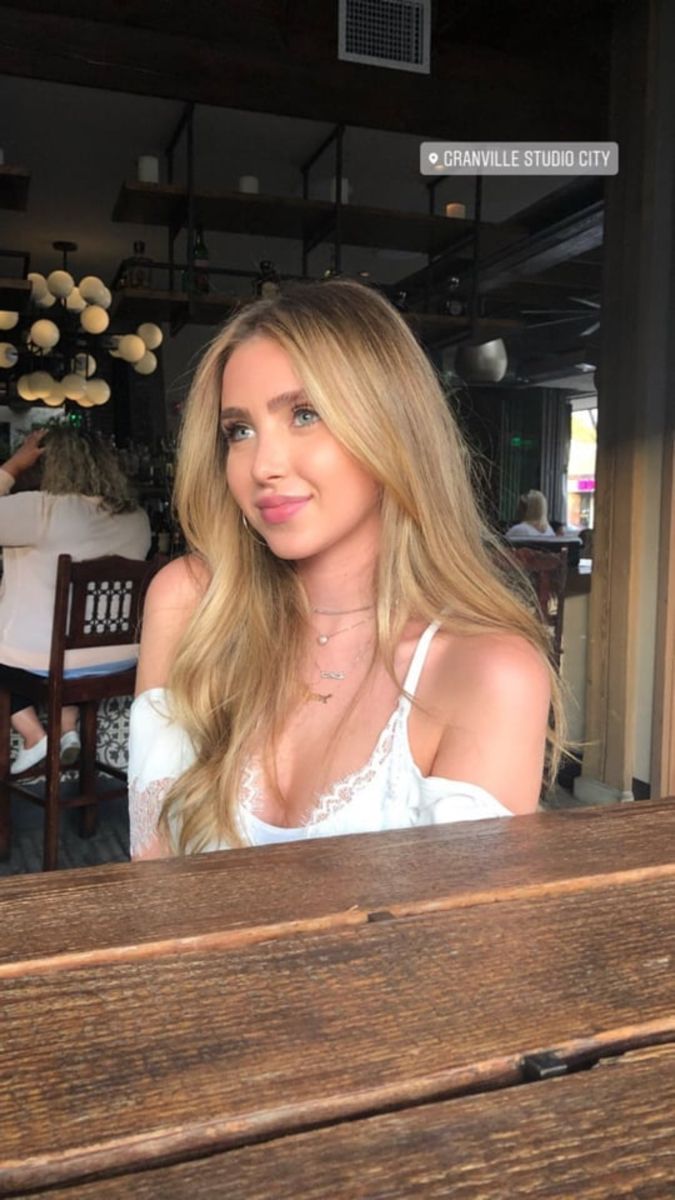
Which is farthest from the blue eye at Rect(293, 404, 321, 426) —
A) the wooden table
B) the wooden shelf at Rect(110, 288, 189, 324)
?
the wooden shelf at Rect(110, 288, 189, 324)

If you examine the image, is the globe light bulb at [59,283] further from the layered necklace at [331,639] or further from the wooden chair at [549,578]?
the layered necklace at [331,639]

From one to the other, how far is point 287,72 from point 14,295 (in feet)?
8.43

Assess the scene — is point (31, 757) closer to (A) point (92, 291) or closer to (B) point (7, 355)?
(A) point (92, 291)

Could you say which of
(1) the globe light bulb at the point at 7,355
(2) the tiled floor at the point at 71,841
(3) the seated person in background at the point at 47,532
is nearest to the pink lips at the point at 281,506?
(2) the tiled floor at the point at 71,841

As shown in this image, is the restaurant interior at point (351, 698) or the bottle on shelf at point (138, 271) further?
the bottle on shelf at point (138, 271)

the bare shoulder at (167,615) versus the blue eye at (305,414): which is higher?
the blue eye at (305,414)

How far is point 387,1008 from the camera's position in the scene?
49cm

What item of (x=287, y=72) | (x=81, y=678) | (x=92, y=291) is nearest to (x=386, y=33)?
(x=287, y=72)

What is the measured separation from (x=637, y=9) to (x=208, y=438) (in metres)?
2.67

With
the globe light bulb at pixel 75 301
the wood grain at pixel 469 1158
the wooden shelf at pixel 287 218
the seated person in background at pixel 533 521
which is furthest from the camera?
the seated person in background at pixel 533 521

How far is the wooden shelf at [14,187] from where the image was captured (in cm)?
413

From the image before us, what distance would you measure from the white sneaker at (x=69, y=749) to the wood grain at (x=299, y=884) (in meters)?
2.87

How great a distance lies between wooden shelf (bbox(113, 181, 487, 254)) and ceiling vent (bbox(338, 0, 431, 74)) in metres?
1.11

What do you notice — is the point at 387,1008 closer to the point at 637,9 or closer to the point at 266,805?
the point at 266,805
